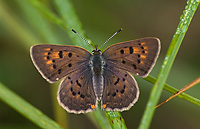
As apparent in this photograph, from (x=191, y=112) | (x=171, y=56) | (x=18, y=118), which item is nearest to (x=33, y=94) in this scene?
(x=18, y=118)

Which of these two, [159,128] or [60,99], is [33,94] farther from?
[159,128]

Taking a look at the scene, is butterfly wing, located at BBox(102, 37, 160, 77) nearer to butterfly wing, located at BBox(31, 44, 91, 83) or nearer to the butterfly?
the butterfly

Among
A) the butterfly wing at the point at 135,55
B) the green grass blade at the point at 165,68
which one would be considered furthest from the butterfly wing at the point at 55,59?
the green grass blade at the point at 165,68

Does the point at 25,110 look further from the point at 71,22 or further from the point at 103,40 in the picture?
the point at 103,40

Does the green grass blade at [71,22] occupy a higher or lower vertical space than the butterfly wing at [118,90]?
higher

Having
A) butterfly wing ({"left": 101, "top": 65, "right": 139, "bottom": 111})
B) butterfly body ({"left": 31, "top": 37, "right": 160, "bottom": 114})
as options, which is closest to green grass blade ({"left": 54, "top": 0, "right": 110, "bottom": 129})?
butterfly body ({"left": 31, "top": 37, "right": 160, "bottom": 114})

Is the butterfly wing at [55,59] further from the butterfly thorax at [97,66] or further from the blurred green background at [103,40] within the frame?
the blurred green background at [103,40]

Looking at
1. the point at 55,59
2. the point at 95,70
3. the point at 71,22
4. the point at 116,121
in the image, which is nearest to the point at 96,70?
the point at 95,70
